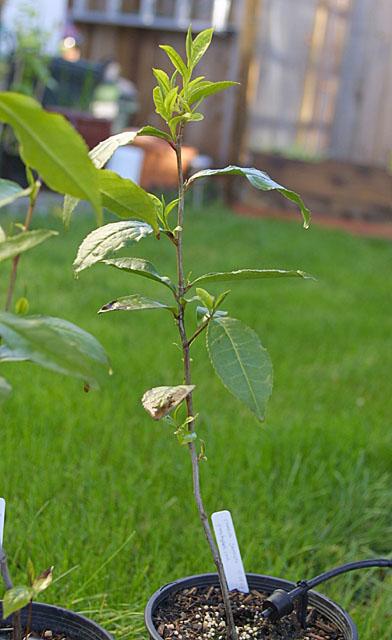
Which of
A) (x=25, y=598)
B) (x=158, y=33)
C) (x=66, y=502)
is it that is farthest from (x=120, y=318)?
(x=158, y=33)

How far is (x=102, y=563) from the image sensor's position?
1452 mm

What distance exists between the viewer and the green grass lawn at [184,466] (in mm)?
1477

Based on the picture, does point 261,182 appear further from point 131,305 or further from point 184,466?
point 184,466

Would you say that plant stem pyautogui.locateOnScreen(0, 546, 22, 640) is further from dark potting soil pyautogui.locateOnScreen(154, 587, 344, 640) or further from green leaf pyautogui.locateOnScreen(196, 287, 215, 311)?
green leaf pyautogui.locateOnScreen(196, 287, 215, 311)

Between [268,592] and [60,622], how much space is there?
0.82 ft

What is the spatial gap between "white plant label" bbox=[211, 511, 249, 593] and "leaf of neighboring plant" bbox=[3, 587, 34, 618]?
301mm

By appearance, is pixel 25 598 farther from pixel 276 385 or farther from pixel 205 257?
pixel 205 257

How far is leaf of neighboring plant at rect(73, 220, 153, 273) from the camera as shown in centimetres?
87

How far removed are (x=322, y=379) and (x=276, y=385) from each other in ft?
0.58

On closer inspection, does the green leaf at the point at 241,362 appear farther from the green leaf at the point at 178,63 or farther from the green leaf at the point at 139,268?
the green leaf at the point at 178,63

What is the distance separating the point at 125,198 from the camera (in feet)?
2.65

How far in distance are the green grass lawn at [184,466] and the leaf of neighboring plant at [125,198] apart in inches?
8.7

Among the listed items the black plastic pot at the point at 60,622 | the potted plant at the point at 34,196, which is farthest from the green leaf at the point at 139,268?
the black plastic pot at the point at 60,622

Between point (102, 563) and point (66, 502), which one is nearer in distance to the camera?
point (102, 563)
